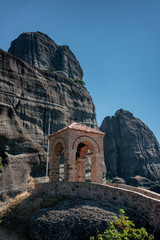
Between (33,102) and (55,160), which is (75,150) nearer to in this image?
(55,160)

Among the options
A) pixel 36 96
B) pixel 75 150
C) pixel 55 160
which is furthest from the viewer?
pixel 36 96

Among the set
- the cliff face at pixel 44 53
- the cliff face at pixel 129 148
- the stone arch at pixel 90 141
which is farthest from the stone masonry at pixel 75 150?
the cliff face at pixel 44 53

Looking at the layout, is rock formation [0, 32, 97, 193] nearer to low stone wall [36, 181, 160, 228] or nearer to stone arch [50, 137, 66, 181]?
stone arch [50, 137, 66, 181]

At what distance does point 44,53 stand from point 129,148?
151 ft

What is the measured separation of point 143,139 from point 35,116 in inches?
1795

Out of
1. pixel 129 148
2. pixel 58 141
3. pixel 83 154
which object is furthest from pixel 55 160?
pixel 129 148

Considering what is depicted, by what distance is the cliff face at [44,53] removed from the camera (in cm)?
6801

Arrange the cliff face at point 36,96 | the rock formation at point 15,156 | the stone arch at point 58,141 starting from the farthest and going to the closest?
the cliff face at point 36,96
the rock formation at point 15,156
the stone arch at point 58,141

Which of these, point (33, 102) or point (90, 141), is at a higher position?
point (33, 102)

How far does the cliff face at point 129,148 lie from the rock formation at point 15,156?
124 ft

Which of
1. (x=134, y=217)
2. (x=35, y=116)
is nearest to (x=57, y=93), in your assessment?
(x=35, y=116)

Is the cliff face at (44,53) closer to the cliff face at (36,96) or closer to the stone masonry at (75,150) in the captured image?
the cliff face at (36,96)

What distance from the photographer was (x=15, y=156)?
30047 millimetres

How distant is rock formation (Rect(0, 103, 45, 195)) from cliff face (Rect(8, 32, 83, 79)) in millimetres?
40376
